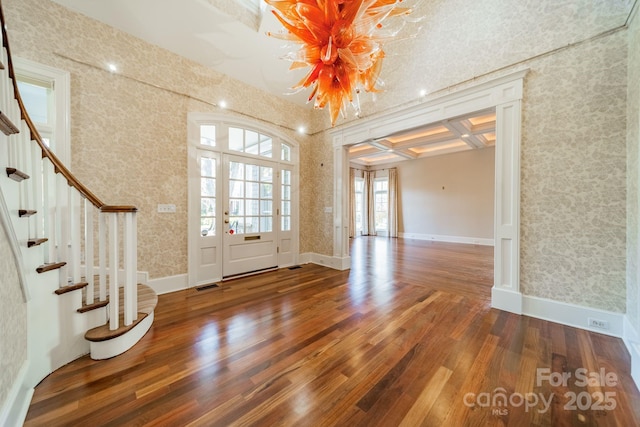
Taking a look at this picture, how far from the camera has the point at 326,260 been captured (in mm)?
4621

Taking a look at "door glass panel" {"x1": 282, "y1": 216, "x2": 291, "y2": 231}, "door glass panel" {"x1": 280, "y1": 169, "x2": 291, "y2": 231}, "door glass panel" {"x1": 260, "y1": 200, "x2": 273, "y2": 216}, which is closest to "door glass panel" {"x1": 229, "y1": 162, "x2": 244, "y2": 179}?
"door glass panel" {"x1": 260, "y1": 200, "x2": 273, "y2": 216}

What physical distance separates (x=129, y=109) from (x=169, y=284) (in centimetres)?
234

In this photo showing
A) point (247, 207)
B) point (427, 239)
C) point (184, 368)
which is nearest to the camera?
point (184, 368)

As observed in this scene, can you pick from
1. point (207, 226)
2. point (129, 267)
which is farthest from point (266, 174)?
point (129, 267)

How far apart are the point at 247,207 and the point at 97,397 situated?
291cm

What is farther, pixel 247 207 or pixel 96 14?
pixel 247 207

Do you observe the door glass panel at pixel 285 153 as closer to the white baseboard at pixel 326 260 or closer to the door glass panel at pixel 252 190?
the door glass panel at pixel 252 190

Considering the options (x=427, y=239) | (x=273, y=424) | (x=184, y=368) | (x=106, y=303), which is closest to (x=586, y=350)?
(x=273, y=424)

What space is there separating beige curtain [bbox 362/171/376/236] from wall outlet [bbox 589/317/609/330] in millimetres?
7685

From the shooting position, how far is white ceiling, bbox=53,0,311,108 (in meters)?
2.73

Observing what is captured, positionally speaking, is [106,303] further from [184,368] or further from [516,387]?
[516,387]

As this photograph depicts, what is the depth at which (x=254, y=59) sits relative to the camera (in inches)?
146

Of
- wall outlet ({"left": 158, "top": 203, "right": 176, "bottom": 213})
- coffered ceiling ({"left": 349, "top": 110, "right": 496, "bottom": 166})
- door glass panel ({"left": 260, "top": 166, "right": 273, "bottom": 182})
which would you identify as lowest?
wall outlet ({"left": 158, "top": 203, "right": 176, "bottom": 213})

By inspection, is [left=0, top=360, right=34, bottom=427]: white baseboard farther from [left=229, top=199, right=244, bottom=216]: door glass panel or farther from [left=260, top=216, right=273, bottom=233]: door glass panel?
[left=260, top=216, right=273, bottom=233]: door glass panel
